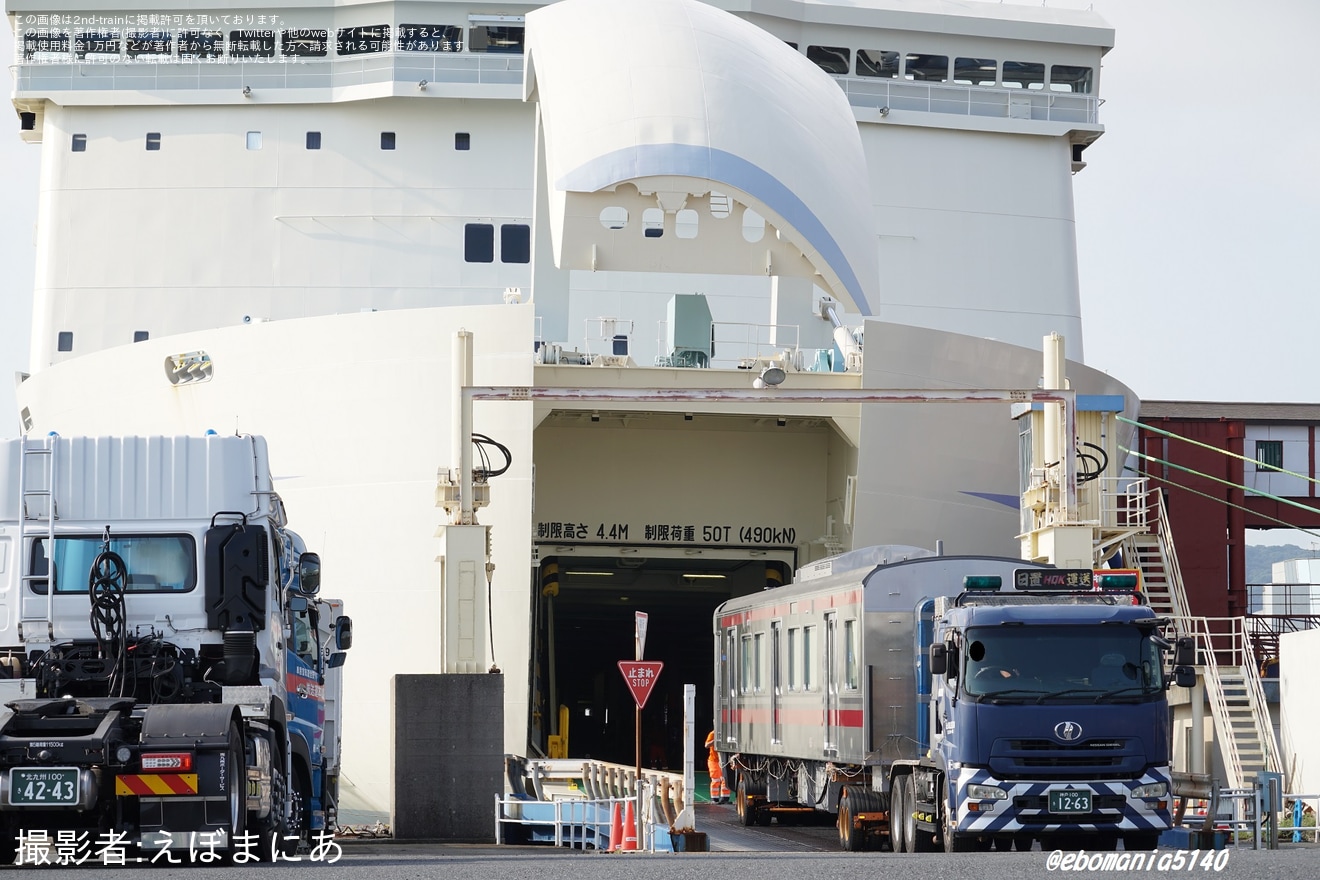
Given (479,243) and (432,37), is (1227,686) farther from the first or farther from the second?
(432,37)

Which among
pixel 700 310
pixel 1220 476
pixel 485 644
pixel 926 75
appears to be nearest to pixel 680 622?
pixel 1220 476

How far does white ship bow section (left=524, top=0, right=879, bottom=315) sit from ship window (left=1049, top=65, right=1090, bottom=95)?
31.8 feet

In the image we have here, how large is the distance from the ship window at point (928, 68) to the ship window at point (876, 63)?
24cm

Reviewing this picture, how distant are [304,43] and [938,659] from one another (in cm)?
1964

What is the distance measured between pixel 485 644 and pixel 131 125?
1338cm

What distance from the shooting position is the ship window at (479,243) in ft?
91.6

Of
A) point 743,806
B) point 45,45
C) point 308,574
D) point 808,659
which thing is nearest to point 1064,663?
point 808,659

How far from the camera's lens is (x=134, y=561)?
11.6 m

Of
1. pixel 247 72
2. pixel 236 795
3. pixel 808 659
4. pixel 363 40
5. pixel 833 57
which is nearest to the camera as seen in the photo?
pixel 236 795

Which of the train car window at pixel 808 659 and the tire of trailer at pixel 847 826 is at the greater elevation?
the train car window at pixel 808 659

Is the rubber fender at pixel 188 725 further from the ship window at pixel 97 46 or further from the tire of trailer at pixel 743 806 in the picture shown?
the ship window at pixel 97 46

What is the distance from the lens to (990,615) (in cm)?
1289

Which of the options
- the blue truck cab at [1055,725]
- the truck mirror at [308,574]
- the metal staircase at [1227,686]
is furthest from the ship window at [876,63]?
the truck mirror at [308,574]

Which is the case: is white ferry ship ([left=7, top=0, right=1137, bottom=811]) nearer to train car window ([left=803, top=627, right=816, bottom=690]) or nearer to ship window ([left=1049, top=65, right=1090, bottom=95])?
ship window ([left=1049, top=65, right=1090, bottom=95])
